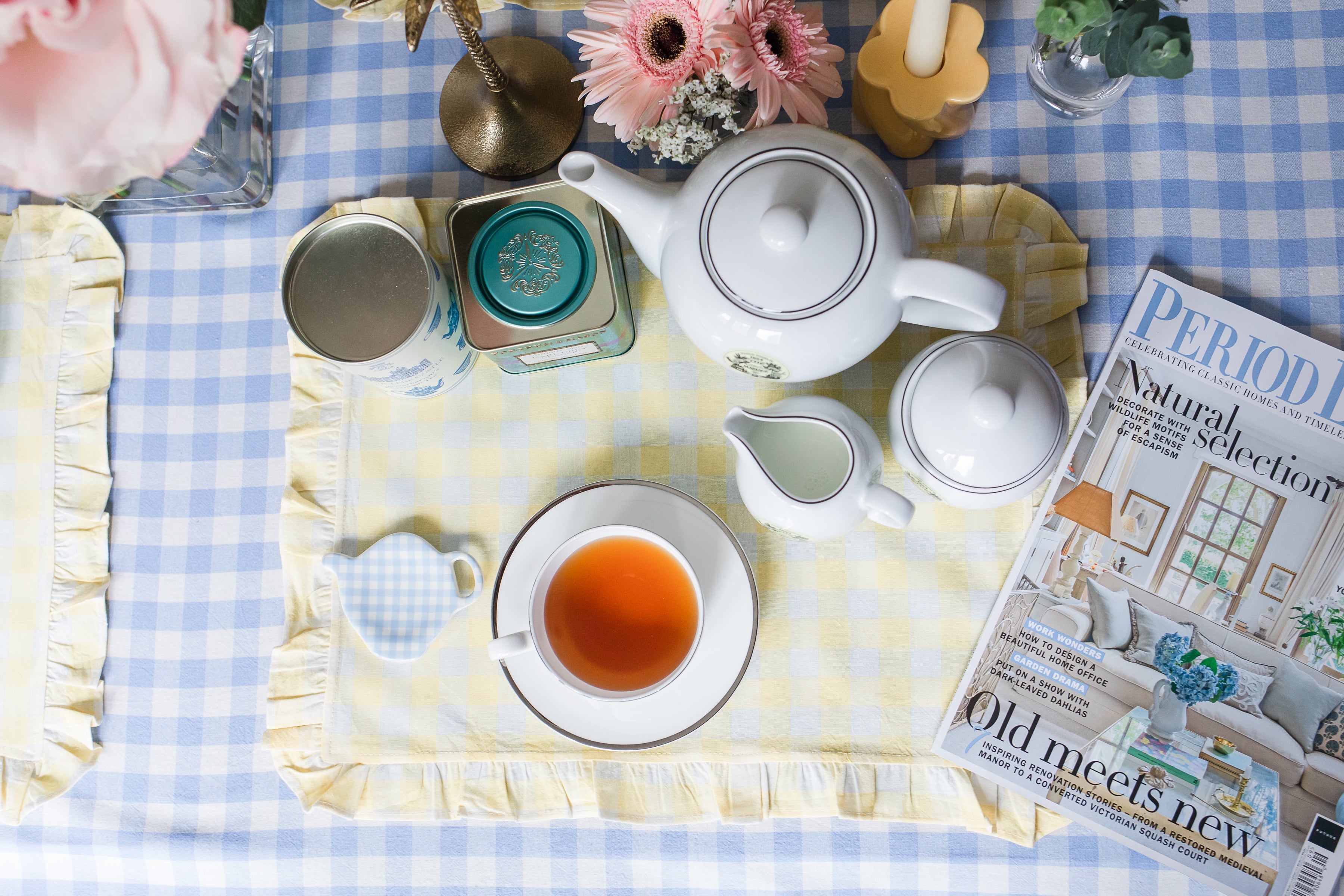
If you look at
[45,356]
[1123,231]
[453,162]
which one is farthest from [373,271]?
[1123,231]

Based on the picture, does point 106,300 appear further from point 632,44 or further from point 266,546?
point 632,44

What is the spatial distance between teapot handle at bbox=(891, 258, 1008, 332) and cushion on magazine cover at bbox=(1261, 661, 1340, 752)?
456 mm

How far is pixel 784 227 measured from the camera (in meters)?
0.48

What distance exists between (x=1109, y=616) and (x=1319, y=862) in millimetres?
261

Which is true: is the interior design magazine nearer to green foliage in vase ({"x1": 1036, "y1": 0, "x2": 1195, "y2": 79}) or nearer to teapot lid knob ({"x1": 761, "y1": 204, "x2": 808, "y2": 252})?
green foliage in vase ({"x1": 1036, "y1": 0, "x2": 1195, "y2": 79})

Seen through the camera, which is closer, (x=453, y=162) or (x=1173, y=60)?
(x=1173, y=60)

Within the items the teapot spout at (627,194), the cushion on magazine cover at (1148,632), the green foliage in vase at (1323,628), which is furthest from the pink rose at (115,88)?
the green foliage in vase at (1323,628)

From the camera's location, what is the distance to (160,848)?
77cm

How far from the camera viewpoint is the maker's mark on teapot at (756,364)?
1.79ft

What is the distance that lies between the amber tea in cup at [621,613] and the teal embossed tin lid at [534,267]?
0.20 metres

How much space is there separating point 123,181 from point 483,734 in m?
0.55

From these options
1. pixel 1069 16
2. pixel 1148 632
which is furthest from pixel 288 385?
pixel 1148 632

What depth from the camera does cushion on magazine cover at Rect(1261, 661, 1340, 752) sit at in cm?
67

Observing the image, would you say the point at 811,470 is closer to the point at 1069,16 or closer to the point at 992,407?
the point at 992,407
